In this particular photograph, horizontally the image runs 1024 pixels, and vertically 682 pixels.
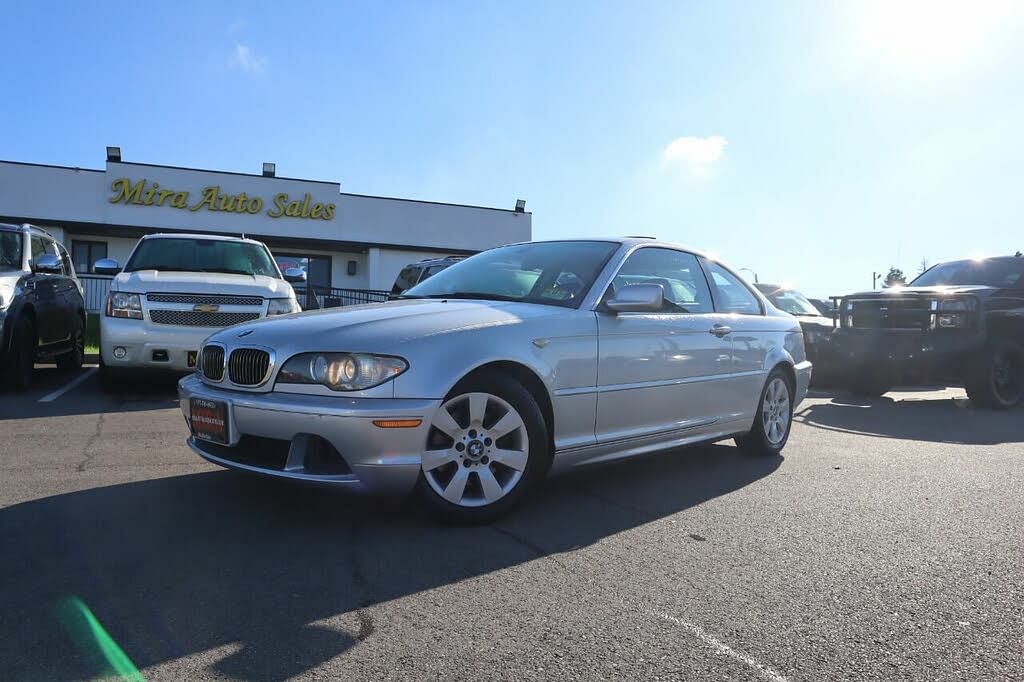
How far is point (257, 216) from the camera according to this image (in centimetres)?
2622

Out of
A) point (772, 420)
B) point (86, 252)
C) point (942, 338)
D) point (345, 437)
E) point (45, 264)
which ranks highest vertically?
point (86, 252)

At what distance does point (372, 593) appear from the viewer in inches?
114

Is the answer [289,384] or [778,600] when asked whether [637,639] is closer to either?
[778,600]

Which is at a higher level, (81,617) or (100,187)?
(100,187)

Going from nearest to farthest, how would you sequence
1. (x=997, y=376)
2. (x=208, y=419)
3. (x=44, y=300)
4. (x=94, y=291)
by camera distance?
(x=208, y=419) → (x=44, y=300) → (x=997, y=376) → (x=94, y=291)

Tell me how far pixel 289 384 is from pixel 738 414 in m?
3.17

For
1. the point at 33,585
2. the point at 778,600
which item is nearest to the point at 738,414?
the point at 778,600

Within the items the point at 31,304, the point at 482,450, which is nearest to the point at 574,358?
the point at 482,450

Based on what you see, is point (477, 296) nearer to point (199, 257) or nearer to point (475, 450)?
point (475, 450)

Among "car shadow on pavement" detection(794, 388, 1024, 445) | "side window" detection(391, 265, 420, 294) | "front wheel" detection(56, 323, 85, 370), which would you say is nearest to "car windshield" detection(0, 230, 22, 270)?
"front wheel" detection(56, 323, 85, 370)

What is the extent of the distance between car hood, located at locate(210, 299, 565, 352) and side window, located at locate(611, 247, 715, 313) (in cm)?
81

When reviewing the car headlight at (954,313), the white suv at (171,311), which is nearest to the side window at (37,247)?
the white suv at (171,311)

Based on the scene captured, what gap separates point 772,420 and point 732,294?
100 centimetres

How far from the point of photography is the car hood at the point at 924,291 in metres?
9.41
